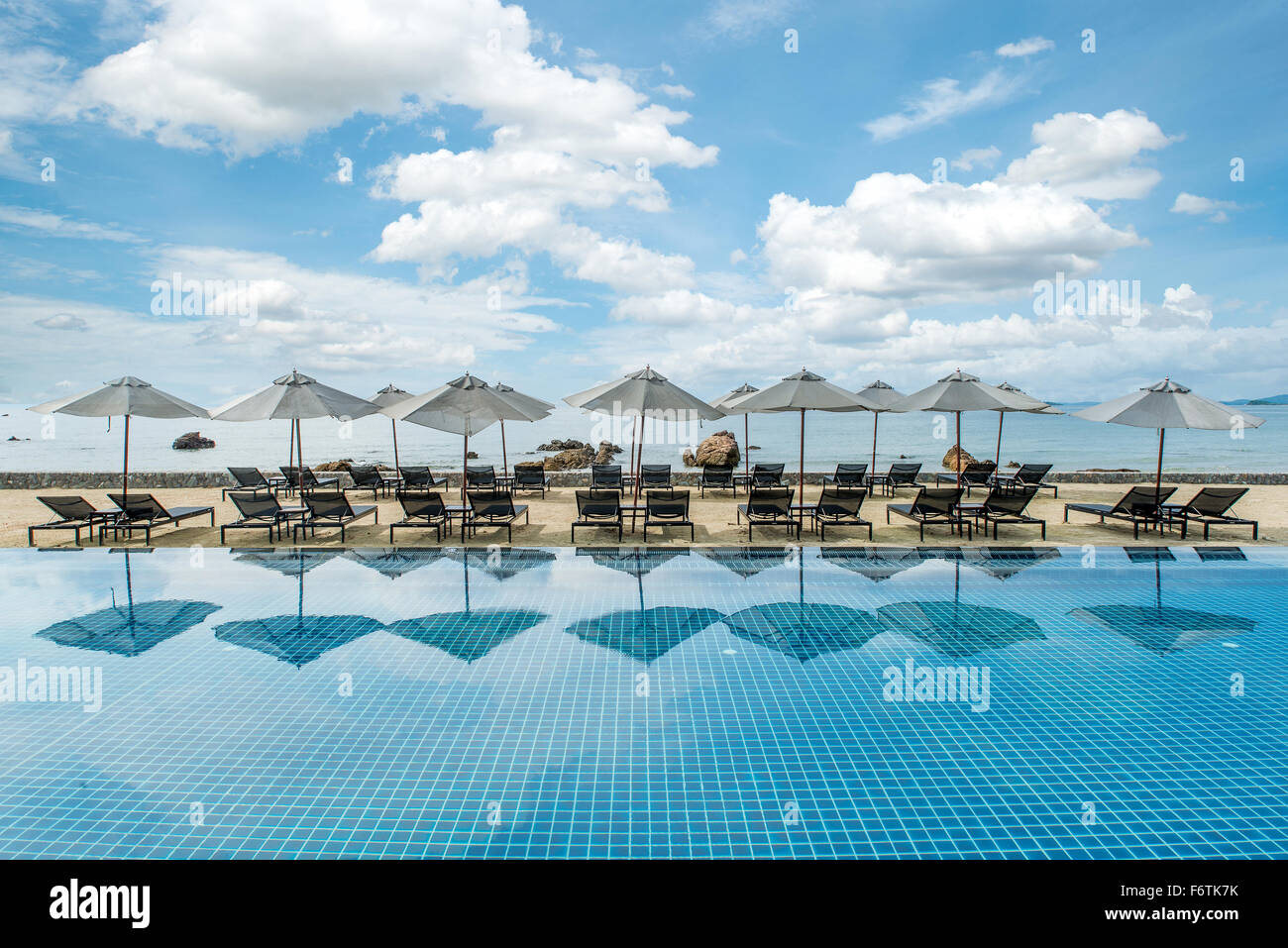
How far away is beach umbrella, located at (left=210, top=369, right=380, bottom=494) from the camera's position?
A: 11086mm

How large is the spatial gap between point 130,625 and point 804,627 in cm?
702

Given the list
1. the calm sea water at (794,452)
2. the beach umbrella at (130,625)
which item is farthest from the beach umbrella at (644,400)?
the calm sea water at (794,452)

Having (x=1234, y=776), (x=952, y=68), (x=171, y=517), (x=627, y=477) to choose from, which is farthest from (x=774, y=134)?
(x=1234, y=776)

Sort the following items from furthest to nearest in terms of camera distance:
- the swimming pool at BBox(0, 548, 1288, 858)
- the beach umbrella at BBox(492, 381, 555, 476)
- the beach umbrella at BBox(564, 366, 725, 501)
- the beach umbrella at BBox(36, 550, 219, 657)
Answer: the beach umbrella at BBox(492, 381, 555, 476) < the beach umbrella at BBox(564, 366, 725, 501) < the beach umbrella at BBox(36, 550, 219, 657) < the swimming pool at BBox(0, 548, 1288, 858)

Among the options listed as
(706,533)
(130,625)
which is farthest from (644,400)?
(130,625)

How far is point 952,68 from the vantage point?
19.5 m

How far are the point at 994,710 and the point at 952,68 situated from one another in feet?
69.2

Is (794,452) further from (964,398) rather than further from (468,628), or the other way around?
(468,628)

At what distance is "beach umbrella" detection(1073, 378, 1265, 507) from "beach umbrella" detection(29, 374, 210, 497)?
1486cm

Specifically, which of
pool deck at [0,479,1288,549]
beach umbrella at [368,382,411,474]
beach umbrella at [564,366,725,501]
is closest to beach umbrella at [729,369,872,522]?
beach umbrella at [564,366,725,501]

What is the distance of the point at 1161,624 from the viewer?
6930 mm

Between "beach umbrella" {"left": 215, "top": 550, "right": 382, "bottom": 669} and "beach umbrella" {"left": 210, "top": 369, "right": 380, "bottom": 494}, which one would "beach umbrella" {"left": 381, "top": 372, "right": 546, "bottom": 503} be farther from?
"beach umbrella" {"left": 215, "top": 550, "right": 382, "bottom": 669}
